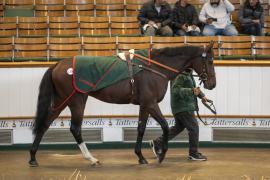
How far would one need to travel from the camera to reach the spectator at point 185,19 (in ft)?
44.9

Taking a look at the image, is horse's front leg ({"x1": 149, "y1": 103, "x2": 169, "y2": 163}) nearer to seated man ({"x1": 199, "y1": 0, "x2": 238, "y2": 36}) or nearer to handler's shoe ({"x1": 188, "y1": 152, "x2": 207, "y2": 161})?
handler's shoe ({"x1": 188, "y1": 152, "x2": 207, "y2": 161})

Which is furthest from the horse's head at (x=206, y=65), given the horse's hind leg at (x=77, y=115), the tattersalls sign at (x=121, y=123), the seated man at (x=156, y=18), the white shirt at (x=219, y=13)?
the white shirt at (x=219, y=13)

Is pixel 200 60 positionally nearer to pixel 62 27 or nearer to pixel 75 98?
pixel 75 98

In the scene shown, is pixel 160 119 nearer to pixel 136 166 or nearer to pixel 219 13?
pixel 136 166

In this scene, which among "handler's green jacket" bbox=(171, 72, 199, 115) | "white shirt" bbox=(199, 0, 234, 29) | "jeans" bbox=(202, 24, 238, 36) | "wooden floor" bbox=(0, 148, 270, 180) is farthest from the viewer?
"white shirt" bbox=(199, 0, 234, 29)

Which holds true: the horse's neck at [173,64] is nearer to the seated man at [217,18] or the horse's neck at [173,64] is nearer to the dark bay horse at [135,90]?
the dark bay horse at [135,90]

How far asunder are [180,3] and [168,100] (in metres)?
3.17

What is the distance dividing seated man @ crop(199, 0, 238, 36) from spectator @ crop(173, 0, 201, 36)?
183 mm

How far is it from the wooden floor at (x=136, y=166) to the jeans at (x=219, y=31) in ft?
10.4

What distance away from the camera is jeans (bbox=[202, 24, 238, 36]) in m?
13.6

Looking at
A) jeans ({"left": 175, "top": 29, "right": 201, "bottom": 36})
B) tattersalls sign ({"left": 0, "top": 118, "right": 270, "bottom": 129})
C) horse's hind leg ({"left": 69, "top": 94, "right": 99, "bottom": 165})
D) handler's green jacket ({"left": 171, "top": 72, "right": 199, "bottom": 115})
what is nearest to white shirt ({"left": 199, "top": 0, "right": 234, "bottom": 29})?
jeans ({"left": 175, "top": 29, "right": 201, "bottom": 36})

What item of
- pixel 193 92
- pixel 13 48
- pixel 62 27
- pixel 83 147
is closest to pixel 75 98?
pixel 83 147

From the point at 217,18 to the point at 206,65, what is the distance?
14.6 feet

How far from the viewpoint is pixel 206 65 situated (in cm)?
959
